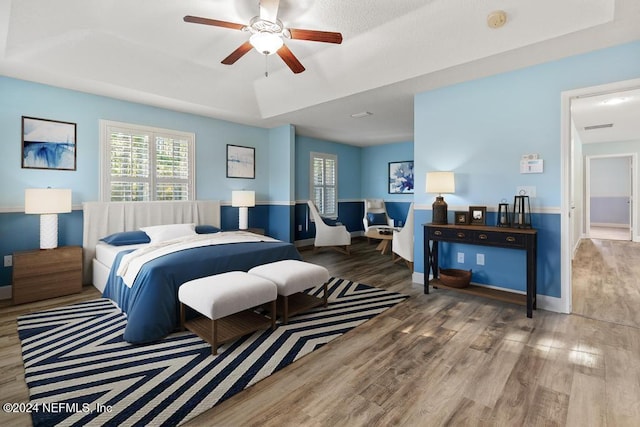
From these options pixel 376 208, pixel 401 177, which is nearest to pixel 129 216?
pixel 376 208

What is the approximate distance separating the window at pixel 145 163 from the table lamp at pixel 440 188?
3520mm

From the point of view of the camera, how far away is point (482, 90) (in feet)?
11.2

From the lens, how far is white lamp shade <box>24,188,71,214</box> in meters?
3.17

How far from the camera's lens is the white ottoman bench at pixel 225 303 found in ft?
7.19

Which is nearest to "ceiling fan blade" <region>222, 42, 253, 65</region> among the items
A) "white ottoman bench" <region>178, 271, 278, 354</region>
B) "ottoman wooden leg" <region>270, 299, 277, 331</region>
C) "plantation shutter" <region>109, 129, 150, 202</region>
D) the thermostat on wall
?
"white ottoman bench" <region>178, 271, 278, 354</region>

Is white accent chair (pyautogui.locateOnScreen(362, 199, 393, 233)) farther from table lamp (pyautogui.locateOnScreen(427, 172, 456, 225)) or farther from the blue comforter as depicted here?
the blue comforter

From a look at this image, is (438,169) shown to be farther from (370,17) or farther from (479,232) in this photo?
(370,17)

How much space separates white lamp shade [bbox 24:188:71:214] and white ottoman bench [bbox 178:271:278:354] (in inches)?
76.7

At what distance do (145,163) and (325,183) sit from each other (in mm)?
3937

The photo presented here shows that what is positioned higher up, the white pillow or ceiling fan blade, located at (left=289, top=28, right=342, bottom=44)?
ceiling fan blade, located at (left=289, top=28, right=342, bottom=44)

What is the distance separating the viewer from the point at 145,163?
172 inches

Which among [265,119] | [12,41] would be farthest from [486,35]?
[12,41]

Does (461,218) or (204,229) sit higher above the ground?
(461,218)

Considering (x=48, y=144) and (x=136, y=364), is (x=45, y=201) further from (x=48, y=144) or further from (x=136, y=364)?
(x=136, y=364)
